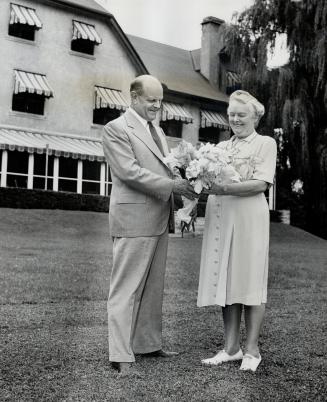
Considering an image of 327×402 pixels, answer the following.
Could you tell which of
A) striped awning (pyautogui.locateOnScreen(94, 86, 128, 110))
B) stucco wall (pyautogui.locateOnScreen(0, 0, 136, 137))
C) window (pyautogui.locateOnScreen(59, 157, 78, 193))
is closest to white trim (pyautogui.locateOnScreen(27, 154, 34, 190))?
window (pyautogui.locateOnScreen(59, 157, 78, 193))

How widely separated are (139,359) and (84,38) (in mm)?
17690

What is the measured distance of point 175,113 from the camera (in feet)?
75.6

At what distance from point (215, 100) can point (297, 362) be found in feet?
70.0

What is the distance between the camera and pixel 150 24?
564 cm

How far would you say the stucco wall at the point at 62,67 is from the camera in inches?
769

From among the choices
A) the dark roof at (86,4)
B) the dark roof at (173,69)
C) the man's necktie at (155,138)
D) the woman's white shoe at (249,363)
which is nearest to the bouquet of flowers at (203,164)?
the man's necktie at (155,138)

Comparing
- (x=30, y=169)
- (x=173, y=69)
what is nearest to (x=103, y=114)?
(x=30, y=169)

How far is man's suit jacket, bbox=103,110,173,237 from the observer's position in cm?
373

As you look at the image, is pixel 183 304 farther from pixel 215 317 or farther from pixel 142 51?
pixel 142 51

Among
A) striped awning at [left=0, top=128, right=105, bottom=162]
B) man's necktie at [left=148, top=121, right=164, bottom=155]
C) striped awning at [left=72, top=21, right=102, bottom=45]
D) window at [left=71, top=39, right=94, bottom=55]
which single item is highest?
striped awning at [left=72, top=21, right=102, bottom=45]

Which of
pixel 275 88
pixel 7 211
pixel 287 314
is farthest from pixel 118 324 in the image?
pixel 275 88

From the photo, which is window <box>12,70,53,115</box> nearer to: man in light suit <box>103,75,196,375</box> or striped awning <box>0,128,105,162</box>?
striped awning <box>0,128,105,162</box>

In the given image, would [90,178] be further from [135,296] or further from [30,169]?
[135,296]

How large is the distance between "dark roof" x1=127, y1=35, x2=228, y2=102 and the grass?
14525 mm
